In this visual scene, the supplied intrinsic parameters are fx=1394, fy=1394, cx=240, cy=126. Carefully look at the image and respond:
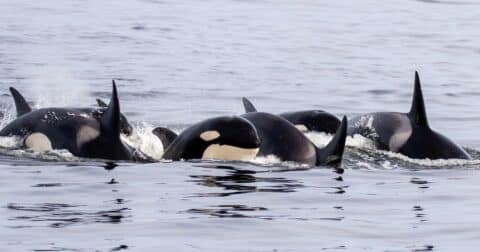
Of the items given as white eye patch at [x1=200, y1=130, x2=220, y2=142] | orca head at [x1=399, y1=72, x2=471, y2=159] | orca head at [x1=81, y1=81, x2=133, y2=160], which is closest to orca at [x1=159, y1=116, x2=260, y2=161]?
white eye patch at [x1=200, y1=130, x2=220, y2=142]

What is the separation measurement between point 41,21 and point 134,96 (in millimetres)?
10761

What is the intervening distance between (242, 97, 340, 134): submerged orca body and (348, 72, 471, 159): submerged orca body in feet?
1.46

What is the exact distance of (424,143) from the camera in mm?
15094

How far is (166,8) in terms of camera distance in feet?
119

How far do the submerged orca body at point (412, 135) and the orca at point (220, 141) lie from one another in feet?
6.42

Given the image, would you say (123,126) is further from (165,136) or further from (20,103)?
(20,103)

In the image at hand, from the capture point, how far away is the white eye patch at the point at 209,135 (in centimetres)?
1390

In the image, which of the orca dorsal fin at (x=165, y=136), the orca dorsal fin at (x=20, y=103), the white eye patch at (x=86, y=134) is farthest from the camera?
the orca dorsal fin at (x=165, y=136)

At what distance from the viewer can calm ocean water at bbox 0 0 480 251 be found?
10.6m

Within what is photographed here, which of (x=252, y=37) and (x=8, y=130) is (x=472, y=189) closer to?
(x=8, y=130)

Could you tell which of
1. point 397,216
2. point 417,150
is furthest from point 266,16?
point 397,216

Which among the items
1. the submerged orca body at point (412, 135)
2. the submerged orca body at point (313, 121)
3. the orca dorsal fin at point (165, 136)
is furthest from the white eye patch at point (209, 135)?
the submerged orca body at point (412, 135)

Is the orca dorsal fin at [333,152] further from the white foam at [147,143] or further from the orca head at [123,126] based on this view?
the orca head at [123,126]

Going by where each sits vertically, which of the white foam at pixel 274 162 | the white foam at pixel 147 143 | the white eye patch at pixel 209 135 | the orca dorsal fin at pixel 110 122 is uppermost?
the orca dorsal fin at pixel 110 122
